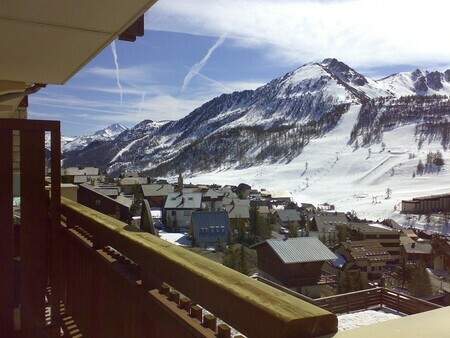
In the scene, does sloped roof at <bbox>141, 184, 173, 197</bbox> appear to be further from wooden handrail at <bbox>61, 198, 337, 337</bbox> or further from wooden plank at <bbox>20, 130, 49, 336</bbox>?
wooden handrail at <bbox>61, 198, 337, 337</bbox>

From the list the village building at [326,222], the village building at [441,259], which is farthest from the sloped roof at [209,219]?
the village building at [441,259]

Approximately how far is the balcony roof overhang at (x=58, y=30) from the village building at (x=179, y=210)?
84.4 feet

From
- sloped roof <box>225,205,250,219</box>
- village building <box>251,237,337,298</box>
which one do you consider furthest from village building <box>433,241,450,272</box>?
village building <box>251,237,337,298</box>

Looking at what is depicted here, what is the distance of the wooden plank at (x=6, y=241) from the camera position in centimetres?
204

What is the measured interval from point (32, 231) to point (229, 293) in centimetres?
169

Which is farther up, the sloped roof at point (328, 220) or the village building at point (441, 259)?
the sloped roof at point (328, 220)

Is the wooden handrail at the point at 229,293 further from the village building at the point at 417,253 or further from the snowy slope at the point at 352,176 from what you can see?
the snowy slope at the point at 352,176

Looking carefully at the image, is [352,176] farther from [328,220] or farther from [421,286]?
[421,286]

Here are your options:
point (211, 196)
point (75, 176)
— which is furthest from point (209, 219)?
point (211, 196)

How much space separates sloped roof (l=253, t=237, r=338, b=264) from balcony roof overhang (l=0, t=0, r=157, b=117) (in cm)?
907

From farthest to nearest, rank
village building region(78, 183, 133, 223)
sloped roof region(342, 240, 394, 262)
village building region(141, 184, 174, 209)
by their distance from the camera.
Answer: village building region(141, 184, 174, 209)
sloped roof region(342, 240, 394, 262)
village building region(78, 183, 133, 223)

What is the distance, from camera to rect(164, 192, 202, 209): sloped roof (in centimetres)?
2988

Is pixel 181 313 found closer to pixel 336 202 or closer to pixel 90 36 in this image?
pixel 90 36

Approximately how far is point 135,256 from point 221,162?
11879 cm
